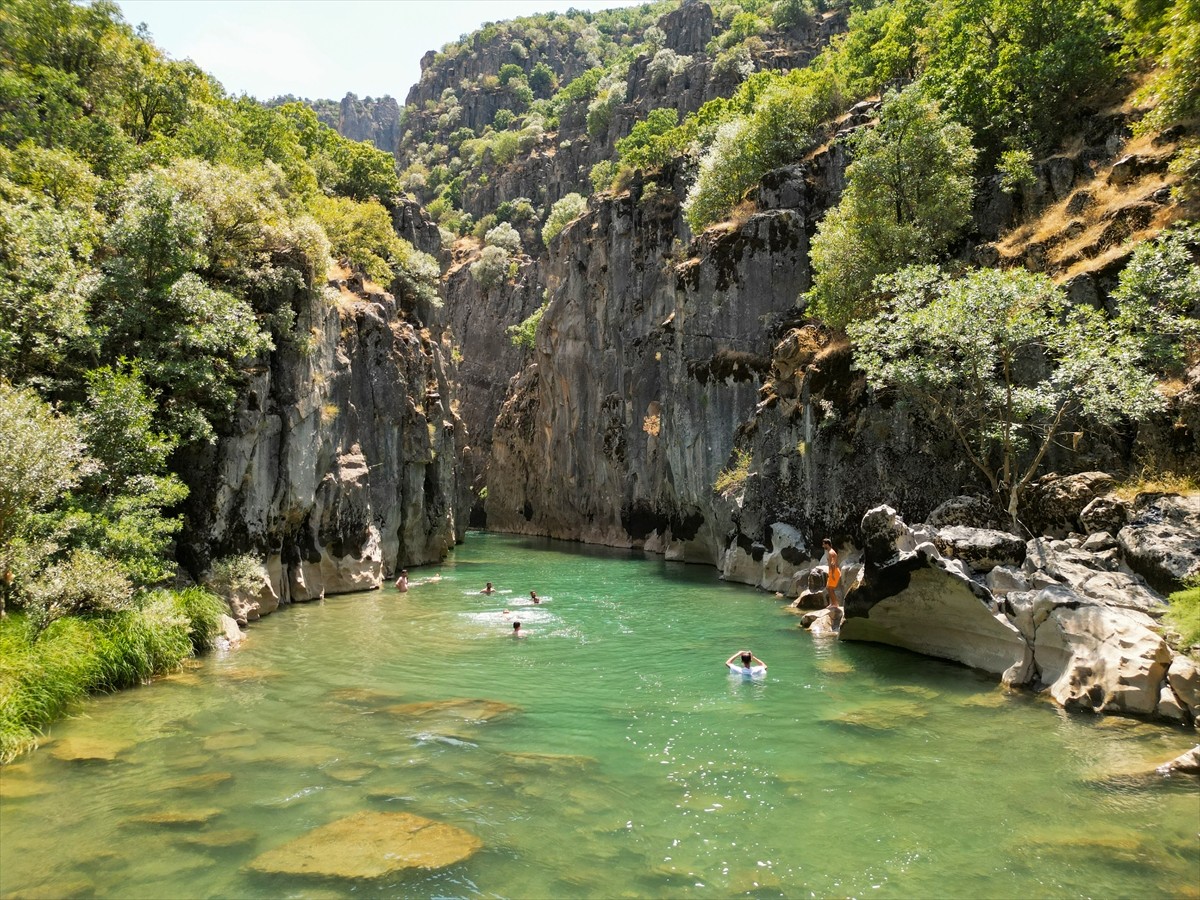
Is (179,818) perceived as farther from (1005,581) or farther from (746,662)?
(1005,581)

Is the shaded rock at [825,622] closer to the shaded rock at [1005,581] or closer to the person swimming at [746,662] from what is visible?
the person swimming at [746,662]

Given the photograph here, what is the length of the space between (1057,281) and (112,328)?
80.0 feet

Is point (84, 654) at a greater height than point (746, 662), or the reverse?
point (84, 654)

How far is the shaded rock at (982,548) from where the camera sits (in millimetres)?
14719

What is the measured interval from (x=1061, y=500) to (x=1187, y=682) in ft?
21.7

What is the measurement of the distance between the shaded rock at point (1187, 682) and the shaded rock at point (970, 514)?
23.0 ft

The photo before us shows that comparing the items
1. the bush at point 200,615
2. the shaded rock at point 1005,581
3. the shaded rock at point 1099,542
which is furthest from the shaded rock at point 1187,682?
the bush at point 200,615

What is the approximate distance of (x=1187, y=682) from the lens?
34.0 ft

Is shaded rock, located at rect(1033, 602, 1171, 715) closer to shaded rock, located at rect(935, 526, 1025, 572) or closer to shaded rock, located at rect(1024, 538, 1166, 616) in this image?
shaded rock, located at rect(1024, 538, 1166, 616)

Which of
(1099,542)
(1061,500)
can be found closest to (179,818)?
(1099,542)

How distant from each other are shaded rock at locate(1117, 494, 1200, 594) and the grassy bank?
60.0ft

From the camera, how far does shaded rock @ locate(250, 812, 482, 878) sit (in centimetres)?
678

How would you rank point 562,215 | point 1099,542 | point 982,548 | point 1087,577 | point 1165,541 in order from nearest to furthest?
point 1165,541 → point 1087,577 → point 1099,542 → point 982,548 → point 562,215

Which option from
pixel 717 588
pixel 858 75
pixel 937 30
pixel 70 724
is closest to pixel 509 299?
pixel 858 75
